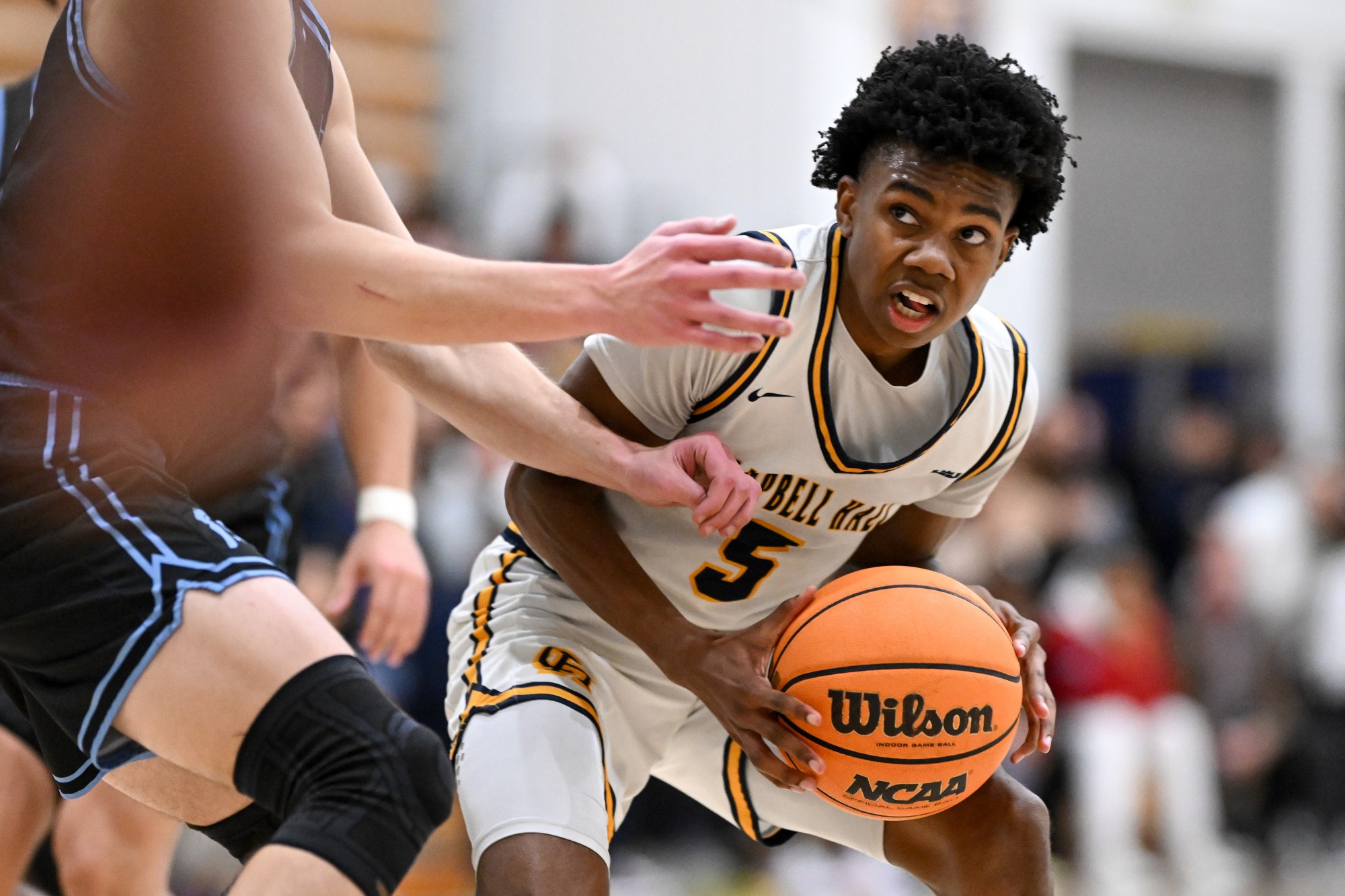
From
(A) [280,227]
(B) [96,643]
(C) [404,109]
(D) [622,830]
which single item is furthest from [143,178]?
(C) [404,109]

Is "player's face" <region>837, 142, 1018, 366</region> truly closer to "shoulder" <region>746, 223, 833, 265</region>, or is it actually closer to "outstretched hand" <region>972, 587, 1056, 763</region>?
"shoulder" <region>746, 223, 833, 265</region>

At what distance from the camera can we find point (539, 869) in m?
2.88

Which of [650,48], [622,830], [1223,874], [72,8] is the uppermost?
[72,8]

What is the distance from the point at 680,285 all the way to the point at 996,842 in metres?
1.57

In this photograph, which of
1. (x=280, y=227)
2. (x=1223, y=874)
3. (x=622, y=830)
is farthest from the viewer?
(x=1223, y=874)

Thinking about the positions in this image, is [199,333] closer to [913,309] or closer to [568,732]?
[568,732]

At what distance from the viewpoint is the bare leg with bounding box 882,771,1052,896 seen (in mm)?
3248

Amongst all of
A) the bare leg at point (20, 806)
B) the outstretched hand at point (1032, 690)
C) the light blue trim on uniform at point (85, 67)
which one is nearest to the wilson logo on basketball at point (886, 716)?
the outstretched hand at point (1032, 690)

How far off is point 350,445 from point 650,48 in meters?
7.69

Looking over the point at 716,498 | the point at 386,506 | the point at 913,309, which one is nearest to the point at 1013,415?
the point at 913,309

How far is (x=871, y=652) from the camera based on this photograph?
9.70ft

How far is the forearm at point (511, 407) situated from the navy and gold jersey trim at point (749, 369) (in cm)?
22

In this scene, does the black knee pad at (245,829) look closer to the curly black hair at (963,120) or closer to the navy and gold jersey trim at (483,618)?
the navy and gold jersey trim at (483,618)

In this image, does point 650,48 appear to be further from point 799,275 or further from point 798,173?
point 799,275
